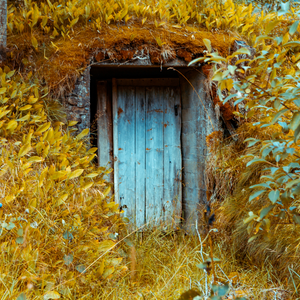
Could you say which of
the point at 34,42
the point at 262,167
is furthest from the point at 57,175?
the point at 262,167

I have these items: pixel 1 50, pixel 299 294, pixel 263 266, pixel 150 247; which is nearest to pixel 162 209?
pixel 150 247

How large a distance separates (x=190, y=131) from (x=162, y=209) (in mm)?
1148

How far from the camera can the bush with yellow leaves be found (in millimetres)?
1776

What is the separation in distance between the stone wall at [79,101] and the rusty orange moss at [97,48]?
70mm

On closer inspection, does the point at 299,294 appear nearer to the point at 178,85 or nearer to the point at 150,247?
the point at 150,247

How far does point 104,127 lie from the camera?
3820 mm

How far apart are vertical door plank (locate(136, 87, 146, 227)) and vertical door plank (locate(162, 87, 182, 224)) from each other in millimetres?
295

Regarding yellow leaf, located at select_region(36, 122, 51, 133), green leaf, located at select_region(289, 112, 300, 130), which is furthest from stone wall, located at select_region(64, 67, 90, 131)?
green leaf, located at select_region(289, 112, 300, 130)

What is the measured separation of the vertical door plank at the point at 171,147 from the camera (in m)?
3.92

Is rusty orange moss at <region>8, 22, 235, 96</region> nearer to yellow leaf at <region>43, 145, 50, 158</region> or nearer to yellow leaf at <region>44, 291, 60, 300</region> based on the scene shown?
A: yellow leaf at <region>43, 145, 50, 158</region>

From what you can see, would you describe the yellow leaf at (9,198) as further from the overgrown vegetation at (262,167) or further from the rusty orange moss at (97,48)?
the overgrown vegetation at (262,167)

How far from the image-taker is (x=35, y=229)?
1.91m

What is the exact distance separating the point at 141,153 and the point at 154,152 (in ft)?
0.60

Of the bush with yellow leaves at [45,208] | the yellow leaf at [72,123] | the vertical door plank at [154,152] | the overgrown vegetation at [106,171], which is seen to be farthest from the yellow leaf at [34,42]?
the vertical door plank at [154,152]
